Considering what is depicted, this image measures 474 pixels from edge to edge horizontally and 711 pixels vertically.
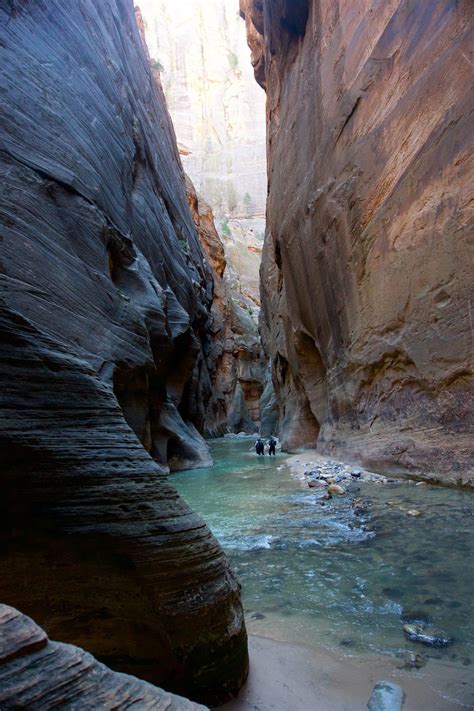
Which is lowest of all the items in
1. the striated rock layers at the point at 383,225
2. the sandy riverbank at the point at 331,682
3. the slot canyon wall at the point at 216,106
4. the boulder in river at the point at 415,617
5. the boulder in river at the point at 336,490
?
the sandy riverbank at the point at 331,682

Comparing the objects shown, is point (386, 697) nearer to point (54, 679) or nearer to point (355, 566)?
point (54, 679)

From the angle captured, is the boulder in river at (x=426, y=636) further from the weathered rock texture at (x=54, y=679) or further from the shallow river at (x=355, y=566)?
the weathered rock texture at (x=54, y=679)

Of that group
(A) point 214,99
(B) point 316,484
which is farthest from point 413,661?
(A) point 214,99

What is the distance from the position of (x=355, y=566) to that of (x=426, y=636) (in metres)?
1.36

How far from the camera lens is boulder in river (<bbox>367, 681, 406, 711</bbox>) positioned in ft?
7.25

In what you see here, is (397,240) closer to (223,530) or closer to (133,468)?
(223,530)

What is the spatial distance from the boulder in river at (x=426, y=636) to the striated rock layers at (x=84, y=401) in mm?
1240

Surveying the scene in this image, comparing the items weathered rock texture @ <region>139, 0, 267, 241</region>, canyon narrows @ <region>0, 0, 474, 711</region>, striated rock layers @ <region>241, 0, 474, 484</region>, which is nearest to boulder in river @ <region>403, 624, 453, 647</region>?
canyon narrows @ <region>0, 0, 474, 711</region>

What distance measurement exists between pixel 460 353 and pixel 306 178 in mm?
9216

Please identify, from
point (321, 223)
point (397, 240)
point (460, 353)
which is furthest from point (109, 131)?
point (460, 353)

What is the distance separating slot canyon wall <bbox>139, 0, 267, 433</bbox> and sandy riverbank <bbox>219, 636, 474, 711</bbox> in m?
65.2

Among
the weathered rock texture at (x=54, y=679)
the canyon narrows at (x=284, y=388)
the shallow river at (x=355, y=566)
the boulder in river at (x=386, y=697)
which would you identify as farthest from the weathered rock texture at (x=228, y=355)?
the weathered rock texture at (x=54, y=679)

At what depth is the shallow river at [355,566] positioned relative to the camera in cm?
314

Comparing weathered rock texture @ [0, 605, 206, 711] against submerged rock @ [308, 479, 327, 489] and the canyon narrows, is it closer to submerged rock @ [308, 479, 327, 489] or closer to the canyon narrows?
the canyon narrows
